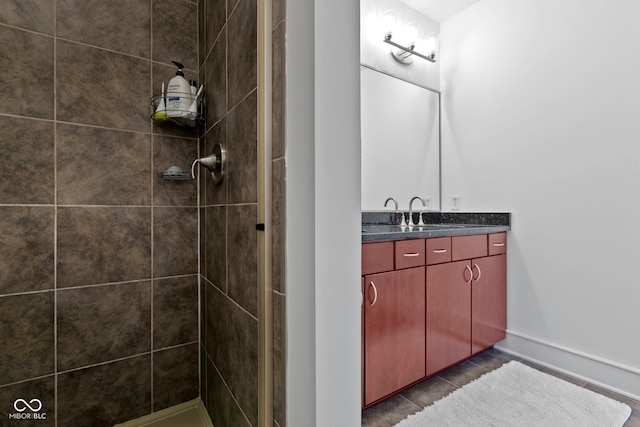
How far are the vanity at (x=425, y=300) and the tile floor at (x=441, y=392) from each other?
86 mm

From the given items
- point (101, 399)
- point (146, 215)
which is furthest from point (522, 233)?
point (101, 399)

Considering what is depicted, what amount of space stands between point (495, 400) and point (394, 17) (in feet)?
8.55

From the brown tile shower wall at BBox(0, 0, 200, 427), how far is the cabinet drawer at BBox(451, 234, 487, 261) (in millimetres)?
1474

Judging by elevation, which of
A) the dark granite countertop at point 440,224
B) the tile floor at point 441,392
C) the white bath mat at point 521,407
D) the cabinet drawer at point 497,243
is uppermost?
the dark granite countertop at point 440,224

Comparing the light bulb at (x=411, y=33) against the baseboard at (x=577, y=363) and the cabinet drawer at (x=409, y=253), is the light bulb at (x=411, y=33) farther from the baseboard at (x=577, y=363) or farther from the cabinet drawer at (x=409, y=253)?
Result: the baseboard at (x=577, y=363)

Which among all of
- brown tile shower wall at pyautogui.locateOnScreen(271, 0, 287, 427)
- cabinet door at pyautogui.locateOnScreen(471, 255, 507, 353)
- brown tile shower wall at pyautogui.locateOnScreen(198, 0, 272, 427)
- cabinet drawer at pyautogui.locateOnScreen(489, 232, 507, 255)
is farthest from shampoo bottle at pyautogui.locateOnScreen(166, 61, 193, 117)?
→ cabinet drawer at pyautogui.locateOnScreen(489, 232, 507, 255)

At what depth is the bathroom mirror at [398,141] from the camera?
220 cm

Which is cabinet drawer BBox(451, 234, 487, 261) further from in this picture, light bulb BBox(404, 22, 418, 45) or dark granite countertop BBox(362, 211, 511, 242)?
light bulb BBox(404, 22, 418, 45)

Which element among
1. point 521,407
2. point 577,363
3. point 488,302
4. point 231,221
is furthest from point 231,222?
point 577,363

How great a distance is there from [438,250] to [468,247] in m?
0.31

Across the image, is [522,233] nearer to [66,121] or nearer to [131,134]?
[131,134]

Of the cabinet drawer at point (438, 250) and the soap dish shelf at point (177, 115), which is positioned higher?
the soap dish shelf at point (177, 115)

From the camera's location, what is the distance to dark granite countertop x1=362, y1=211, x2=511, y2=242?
172 cm

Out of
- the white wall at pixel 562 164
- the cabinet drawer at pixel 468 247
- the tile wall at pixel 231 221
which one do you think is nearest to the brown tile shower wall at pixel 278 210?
the tile wall at pixel 231 221
